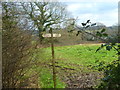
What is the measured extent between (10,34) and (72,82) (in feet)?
5.06

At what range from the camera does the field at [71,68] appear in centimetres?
232

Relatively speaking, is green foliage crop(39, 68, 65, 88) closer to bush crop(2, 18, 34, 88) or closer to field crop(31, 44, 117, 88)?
field crop(31, 44, 117, 88)

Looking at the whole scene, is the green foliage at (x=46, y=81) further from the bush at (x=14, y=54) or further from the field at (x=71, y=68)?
the bush at (x=14, y=54)

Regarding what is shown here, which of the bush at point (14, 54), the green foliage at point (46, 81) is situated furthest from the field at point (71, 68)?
the bush at point (14, 54)

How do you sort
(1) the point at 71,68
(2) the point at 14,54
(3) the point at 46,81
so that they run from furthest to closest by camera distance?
(1) the point at 71,68 < (3) the point at 46,81 < (2) the point at 14,54

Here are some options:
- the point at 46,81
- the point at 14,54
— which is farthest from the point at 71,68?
the point at 14,54

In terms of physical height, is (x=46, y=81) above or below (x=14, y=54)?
below

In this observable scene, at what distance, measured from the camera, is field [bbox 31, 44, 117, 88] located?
232 centimetres

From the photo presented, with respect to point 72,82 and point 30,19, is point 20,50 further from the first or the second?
point 72,82

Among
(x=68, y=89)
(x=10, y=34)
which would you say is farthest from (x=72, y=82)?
(x=10, y=34)

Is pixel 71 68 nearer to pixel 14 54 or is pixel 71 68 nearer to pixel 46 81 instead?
pixel 46 81

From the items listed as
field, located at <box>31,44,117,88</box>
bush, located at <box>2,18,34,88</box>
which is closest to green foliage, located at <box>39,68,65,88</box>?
field, located at <box>31,44,117,88</box>

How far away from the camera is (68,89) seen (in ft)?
8.18

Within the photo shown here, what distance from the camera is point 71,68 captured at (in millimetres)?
3613
